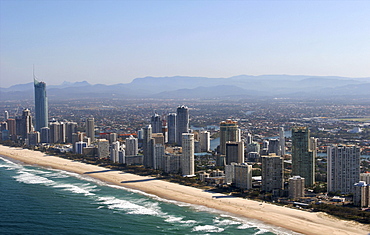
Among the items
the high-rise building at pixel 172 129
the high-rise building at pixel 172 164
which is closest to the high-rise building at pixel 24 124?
the high-rise building at pixel 172 129

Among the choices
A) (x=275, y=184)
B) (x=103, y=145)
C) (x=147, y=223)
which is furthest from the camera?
(x=103, y=145)

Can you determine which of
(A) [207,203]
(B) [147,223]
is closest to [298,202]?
(A) [207,203]

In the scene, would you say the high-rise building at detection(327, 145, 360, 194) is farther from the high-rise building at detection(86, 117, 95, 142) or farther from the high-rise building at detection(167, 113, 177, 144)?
the high-rise building at detection(86, 117, 95, 142)

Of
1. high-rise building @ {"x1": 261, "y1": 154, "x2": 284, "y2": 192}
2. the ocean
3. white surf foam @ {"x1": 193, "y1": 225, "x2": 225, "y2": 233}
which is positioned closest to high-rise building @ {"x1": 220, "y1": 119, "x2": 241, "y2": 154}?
high-rise building @ {"x1": 261, "y1": 154, "x2": 284, "y2": 192}

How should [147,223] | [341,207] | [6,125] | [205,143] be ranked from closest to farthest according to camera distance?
[147,223] → [341,207] → [205,143] → [6,125]

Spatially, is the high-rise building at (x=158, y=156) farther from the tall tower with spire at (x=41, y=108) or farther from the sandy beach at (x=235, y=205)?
the tall tower with spire at (x=41, y=108)

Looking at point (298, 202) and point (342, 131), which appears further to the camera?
point (342, 131)

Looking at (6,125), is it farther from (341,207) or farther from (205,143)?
(341,207)
